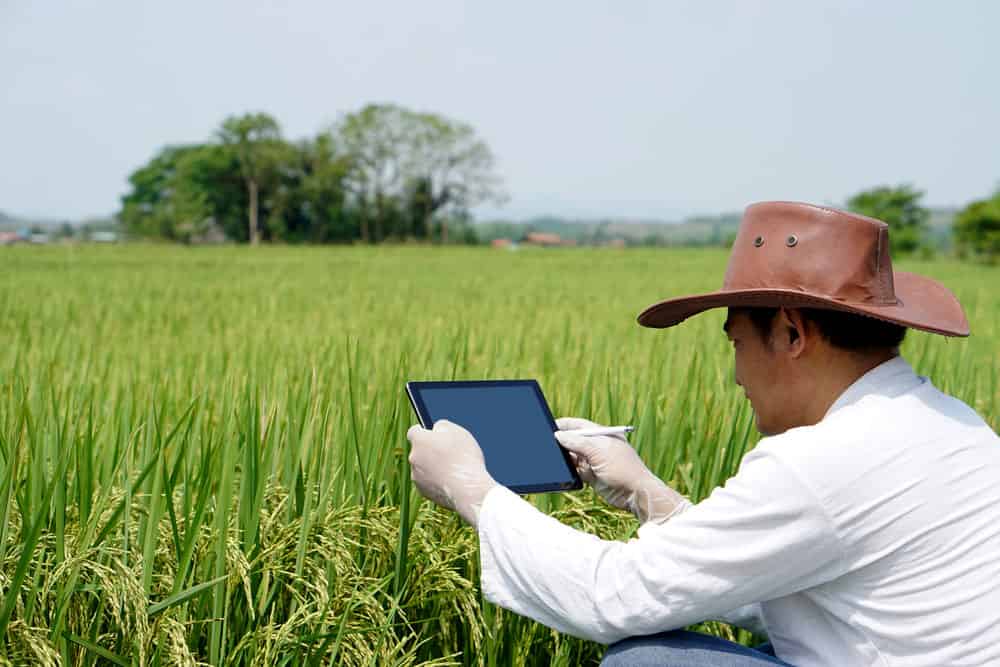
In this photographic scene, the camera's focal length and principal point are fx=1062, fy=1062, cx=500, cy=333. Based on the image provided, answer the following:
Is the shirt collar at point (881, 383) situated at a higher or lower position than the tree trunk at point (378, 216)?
higher

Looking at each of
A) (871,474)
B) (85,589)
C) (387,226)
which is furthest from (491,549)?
(387,226)

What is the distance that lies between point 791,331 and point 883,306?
135mm

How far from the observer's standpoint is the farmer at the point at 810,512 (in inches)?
54.4

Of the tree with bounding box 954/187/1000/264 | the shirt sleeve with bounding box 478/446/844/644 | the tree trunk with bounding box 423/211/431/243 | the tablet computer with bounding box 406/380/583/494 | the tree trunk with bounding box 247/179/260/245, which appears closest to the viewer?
the shirt sleeve with bounding box 478/446/844/644

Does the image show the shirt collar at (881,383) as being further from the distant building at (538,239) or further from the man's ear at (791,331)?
the distant building at (538,239)

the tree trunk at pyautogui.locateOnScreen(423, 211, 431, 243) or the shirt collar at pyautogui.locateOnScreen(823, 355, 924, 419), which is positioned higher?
the shirt collar at pyautogui.locateOnScreen(823, 355, 924, 419)

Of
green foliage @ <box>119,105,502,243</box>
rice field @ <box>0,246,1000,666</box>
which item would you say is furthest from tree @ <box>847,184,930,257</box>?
rice field @ <box>0,246,1000,666</box>

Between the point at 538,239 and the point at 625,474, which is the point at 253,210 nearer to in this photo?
the point at 538,239

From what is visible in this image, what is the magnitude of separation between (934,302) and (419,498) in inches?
41.8

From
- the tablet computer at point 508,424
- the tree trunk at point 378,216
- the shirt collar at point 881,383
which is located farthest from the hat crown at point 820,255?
the tree trunk at point 378,216

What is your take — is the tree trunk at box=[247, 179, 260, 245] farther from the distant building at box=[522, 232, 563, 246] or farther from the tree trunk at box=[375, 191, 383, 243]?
the distant building at box=[522, 232, 563, 246]

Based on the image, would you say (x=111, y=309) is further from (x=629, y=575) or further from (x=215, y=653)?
(x=629, y=575)

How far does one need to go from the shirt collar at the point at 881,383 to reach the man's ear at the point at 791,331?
9 cm

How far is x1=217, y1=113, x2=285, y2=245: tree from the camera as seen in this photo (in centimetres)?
6016
